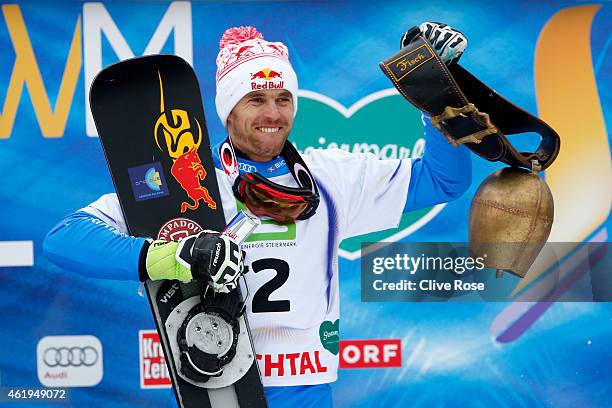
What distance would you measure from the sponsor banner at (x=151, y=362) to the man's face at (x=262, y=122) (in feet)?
5.71

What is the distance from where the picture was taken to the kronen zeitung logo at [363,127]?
423cm

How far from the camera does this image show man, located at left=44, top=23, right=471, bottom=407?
103 inches

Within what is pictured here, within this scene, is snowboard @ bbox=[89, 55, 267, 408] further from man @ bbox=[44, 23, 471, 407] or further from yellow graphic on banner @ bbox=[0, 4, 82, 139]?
yellow graphic on banner @ bbox=[0, 4, 82, 139]

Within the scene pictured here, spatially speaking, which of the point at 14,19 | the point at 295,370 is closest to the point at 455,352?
the point at 295,370

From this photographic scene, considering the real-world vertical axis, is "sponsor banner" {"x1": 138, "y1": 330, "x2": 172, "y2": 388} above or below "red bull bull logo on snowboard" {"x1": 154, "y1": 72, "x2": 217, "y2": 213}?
below

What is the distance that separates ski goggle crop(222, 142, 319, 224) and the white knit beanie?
0.19 m

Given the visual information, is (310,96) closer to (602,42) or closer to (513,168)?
(602,42)

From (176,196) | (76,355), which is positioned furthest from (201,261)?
(76,355)

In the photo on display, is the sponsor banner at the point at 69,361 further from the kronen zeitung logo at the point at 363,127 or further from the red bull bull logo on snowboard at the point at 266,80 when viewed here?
the red bull bull logo on snowboard at the point at 266,80

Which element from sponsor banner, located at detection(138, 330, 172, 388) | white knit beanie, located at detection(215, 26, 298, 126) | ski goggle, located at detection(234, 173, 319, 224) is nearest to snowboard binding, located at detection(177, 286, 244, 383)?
ski goggle, located at detection(234, 173, 319, 224)

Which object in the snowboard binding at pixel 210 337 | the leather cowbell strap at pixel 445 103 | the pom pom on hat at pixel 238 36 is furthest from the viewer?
the pom pom on hat at pixel 238 36

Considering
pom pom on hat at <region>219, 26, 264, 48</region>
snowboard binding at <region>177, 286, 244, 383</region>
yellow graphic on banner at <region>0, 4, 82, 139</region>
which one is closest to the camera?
snowboard binding at <region>177, 286, 244, 383</region>

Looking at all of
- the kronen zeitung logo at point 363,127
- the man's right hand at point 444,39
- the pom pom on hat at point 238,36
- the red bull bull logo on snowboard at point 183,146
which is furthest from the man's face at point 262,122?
the kronen zeitung logo at point 363,127

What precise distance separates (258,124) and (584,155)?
2.14 meters
